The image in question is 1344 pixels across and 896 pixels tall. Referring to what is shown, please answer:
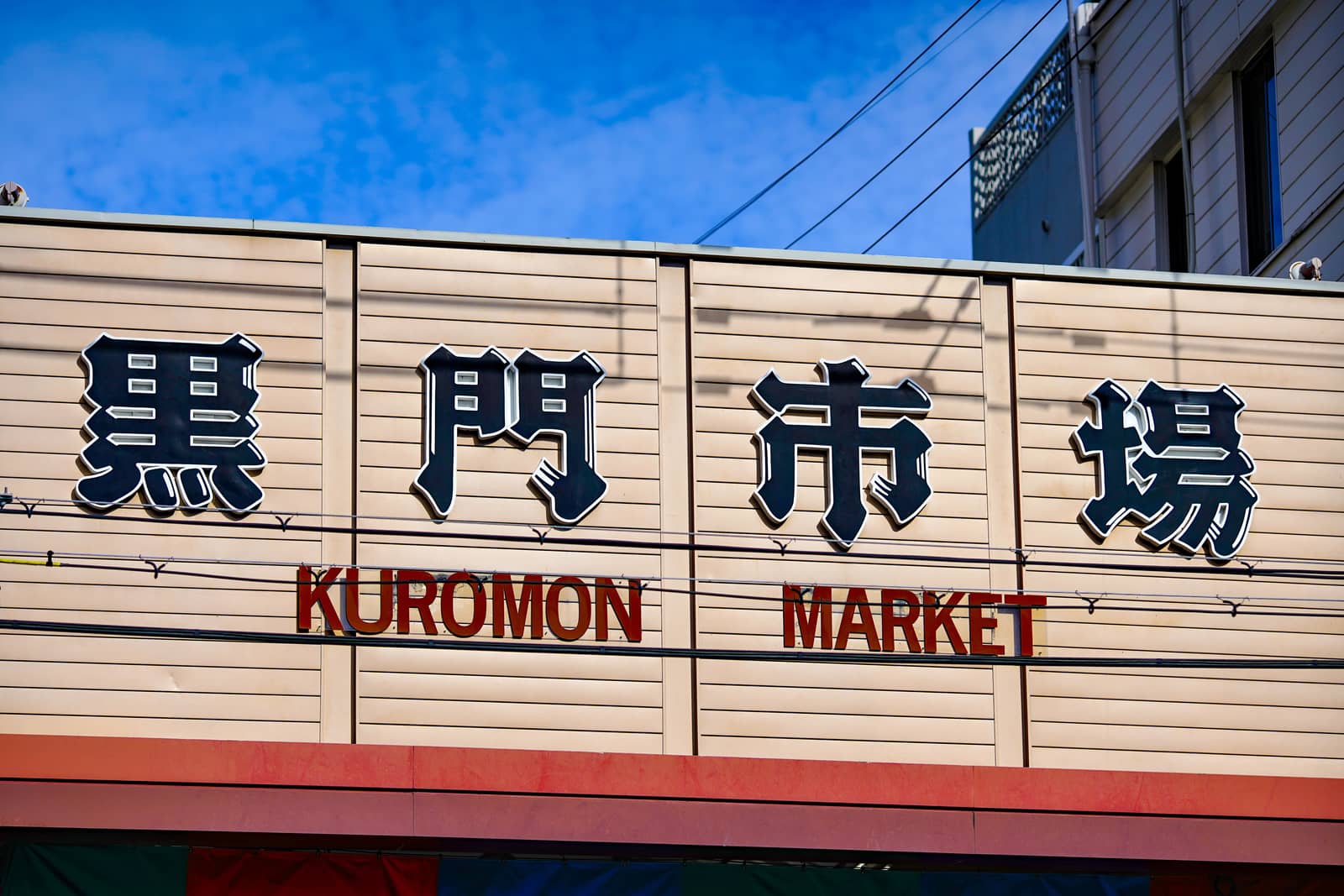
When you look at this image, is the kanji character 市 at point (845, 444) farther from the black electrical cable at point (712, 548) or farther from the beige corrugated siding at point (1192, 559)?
the beige corrugated siding at point (1192, 559)

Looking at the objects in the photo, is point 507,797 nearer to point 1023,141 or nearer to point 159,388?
point 159,388

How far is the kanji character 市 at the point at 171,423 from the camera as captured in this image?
13.6m

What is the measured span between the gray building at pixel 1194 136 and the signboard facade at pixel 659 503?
3.08 m

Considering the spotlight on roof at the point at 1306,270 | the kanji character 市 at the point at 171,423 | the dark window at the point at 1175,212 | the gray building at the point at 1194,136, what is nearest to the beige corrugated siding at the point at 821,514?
the spotlight on roof at the point at 1306,270

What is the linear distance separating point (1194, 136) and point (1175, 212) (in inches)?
40.0

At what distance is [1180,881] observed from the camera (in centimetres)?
1448

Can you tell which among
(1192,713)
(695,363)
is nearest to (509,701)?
(695,363)

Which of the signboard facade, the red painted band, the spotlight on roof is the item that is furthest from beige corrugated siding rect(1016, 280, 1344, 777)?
the spotlight on roof

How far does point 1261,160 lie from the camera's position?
731 inches

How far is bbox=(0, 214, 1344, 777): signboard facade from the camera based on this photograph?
1345cm

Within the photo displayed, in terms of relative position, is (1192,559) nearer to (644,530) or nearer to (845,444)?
(845,444)

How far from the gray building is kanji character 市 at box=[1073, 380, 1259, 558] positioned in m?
2.75

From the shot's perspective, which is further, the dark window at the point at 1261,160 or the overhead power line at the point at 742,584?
the dark window at the point at 1261,160

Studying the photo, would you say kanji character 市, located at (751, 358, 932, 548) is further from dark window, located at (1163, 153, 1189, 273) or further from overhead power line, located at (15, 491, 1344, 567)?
dark window, located at (1163, 153, 1189, 273)
